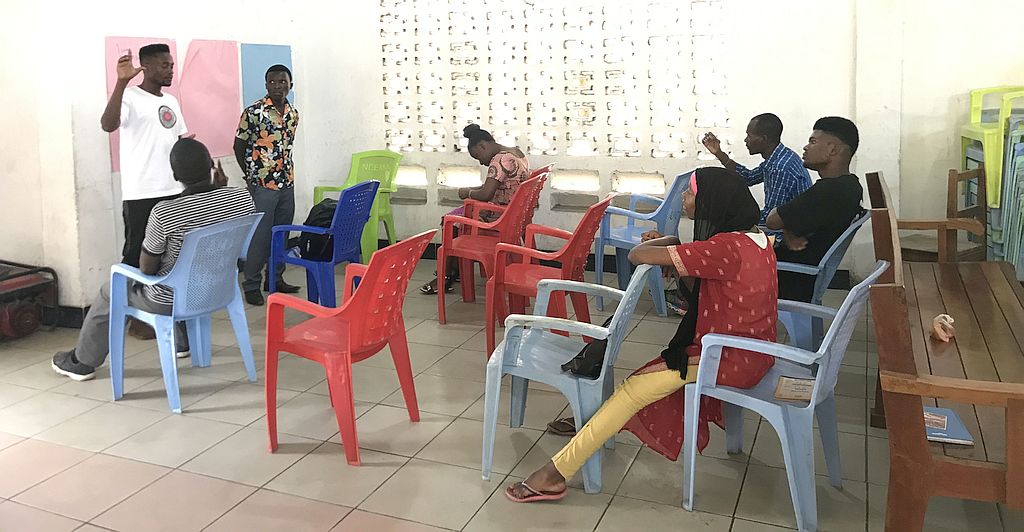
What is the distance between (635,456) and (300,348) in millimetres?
1313

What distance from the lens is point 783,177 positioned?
4.39 metres

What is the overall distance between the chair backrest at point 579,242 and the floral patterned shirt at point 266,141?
2.20 metres

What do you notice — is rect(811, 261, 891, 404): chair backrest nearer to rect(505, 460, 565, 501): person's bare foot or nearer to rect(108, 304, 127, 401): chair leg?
rect(505, 460, 565, 501): person's bare foot

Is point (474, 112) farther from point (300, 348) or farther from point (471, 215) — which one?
point (300, 348)

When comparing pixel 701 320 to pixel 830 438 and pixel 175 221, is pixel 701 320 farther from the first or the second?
pixel 175 221

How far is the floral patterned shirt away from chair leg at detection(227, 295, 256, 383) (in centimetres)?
165

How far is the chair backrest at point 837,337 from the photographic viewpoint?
103 inches

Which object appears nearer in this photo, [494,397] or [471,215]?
[494,397]

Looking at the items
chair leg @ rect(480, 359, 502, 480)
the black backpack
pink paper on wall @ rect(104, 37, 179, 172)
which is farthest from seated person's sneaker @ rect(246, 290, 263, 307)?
chair leg @ rect(480, 359, 502, 480)

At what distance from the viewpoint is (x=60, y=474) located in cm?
317

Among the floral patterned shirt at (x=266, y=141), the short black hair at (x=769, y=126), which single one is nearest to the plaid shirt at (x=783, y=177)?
the short black hair at (x=769, y=126)

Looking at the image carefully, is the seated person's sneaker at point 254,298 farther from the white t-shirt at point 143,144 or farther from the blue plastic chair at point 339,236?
the white t-shirt at point 143,144

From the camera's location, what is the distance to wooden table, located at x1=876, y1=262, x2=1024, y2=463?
8.08 ft

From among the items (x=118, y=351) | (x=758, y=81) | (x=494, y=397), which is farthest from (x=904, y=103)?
(x=118, y=351)
